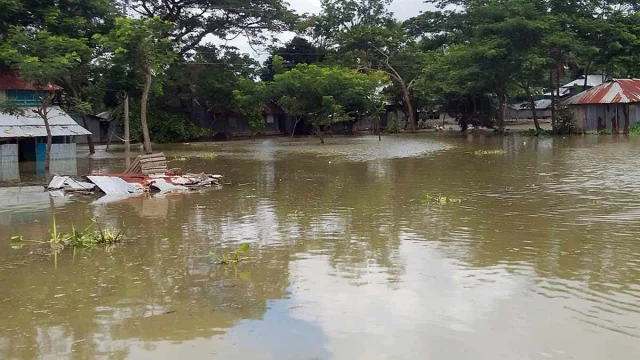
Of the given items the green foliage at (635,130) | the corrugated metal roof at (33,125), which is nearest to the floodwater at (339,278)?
the corrugated metal roof at (33,125)

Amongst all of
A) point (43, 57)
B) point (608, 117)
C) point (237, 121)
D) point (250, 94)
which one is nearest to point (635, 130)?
point (608, 117)

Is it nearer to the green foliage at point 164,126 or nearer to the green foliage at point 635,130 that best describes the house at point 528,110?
the green foliage at point 635,130

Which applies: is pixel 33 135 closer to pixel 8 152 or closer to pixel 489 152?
pixel 8 152

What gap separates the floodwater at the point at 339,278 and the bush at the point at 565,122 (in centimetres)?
2421

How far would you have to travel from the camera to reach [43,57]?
75.7ft

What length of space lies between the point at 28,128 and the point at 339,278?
22127 mm

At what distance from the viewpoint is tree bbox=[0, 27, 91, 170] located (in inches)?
822

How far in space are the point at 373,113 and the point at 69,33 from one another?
819 inches

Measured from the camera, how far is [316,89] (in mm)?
36125

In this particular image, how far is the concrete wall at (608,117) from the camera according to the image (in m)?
37.0

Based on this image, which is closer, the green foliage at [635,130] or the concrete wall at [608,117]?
the green foliage at [635,130]

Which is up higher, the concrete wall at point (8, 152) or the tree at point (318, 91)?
the tree at point (318, 91)

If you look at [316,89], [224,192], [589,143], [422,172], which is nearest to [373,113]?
[316,89]

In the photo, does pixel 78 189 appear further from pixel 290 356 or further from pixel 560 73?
pixel 560 73
